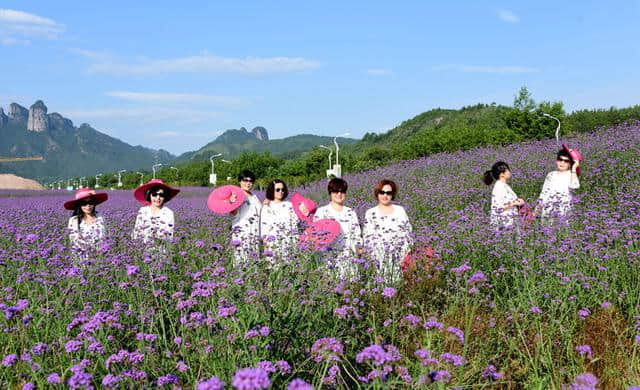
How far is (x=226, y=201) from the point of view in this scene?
5.20 metres

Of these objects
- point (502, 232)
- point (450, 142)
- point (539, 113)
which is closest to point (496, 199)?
point (502, 232)

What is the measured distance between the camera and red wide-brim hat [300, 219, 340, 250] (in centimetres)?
381

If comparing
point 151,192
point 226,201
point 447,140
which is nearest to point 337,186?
point 226,201

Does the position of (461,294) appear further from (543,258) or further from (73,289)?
(73,289)

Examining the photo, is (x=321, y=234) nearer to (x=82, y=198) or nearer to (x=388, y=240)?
(x=388, y=240)

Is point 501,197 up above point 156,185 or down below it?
below

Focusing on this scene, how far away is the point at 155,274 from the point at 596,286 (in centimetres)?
317

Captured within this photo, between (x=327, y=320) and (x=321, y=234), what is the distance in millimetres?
1063

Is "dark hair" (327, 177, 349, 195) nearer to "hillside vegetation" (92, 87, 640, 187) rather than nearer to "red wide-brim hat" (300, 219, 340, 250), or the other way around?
"red wide-brim hat" (300, 219, 340, 250)

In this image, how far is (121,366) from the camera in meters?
2.32

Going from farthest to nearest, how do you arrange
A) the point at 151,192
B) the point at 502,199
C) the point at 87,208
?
the point at 502,199, the point at 151,192, the point at 87,208

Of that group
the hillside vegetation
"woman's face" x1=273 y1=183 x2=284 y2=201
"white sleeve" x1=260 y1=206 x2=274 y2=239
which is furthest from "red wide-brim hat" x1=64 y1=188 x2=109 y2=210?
the hillside vegetation

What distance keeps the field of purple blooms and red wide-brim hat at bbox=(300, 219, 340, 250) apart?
0.65 feet

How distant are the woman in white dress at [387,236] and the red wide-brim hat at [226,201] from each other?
1340mm
